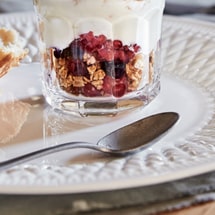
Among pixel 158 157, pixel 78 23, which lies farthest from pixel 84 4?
pixel 158 157

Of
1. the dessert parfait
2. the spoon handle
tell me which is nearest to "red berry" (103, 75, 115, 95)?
the dessert parfait

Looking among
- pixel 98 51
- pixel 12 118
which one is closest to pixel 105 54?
pixel 98 51

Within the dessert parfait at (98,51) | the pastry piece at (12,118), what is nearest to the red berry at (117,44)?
the dessert parfait at (98,51)

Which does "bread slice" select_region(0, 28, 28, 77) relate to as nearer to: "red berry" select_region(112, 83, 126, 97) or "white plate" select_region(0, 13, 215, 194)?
"white plate" select_region(0, 13, 215, 194)

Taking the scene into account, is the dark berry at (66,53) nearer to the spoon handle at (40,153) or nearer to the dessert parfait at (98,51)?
the dessert parfait at (98,51)

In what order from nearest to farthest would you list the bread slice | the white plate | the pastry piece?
the white plate
the pastry piece
the bread slice

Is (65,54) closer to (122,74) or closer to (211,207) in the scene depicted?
(122,74)
